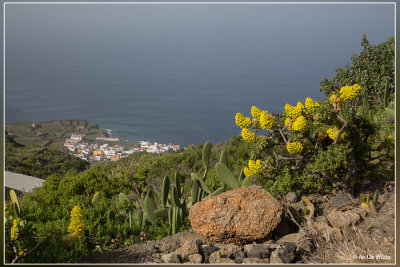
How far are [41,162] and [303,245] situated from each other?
960 cm

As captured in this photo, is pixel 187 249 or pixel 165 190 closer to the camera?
pixel 187 249

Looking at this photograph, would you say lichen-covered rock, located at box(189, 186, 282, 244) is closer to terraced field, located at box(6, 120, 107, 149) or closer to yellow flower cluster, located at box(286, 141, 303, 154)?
yellow flower cluster, located at box(286, 141, 303, 154)

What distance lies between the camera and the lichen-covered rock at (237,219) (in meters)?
3.70

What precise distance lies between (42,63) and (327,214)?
4.08m

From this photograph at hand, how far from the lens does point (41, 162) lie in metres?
11.5

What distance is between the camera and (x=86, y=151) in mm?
8984

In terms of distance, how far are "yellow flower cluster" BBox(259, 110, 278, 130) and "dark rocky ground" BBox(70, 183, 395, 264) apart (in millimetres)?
833

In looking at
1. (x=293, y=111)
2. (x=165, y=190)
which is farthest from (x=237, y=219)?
(x=293, y=111)

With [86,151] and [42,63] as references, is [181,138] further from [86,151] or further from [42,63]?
[42,63]

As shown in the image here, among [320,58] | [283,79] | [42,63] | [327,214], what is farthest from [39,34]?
[283,79]

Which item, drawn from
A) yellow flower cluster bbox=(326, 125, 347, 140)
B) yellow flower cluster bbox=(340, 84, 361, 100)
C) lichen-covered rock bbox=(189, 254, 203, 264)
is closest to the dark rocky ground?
lichen-covered rock bbox=(189, 254, 203, 264)

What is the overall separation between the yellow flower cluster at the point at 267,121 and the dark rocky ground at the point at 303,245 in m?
0.83

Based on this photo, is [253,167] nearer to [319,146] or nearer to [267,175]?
[267,175]

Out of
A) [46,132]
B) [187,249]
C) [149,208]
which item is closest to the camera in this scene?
[187,249]
